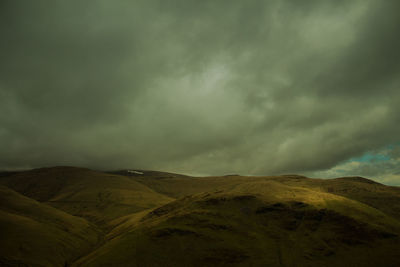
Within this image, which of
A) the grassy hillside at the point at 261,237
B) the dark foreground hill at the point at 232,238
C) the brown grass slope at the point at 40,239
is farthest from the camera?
the grassy hillside at the point at 261,237

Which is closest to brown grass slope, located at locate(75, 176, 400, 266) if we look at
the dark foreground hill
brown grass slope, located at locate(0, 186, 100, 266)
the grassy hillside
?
the grassy hillside

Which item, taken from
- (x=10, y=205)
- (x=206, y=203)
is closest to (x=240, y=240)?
(x=206, y=203)

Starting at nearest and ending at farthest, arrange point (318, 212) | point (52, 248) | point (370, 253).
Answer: point (370, 253)
point (52, 248)
point (318, 212)

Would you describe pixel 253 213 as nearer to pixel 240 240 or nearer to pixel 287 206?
pixel 287 206

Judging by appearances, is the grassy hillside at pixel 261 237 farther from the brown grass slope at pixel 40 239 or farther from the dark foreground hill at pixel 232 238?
the brown grass slope at pixel 40 239

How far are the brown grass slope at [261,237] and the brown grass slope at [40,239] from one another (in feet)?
58.9

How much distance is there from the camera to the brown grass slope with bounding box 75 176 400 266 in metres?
99.7

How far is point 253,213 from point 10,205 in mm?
171188

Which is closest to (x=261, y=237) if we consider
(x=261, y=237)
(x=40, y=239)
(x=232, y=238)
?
(x=261, y=237)

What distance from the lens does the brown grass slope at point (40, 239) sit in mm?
99438

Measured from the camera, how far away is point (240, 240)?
375ft

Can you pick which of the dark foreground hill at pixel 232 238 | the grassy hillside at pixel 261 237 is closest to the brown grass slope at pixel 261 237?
the grassy hillside at pixel 261 237

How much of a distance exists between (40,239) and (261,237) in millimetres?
108751

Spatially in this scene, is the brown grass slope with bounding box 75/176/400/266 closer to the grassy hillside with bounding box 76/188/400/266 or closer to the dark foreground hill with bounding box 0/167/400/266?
the grassy hillside with bounding box 76/188/400/266
